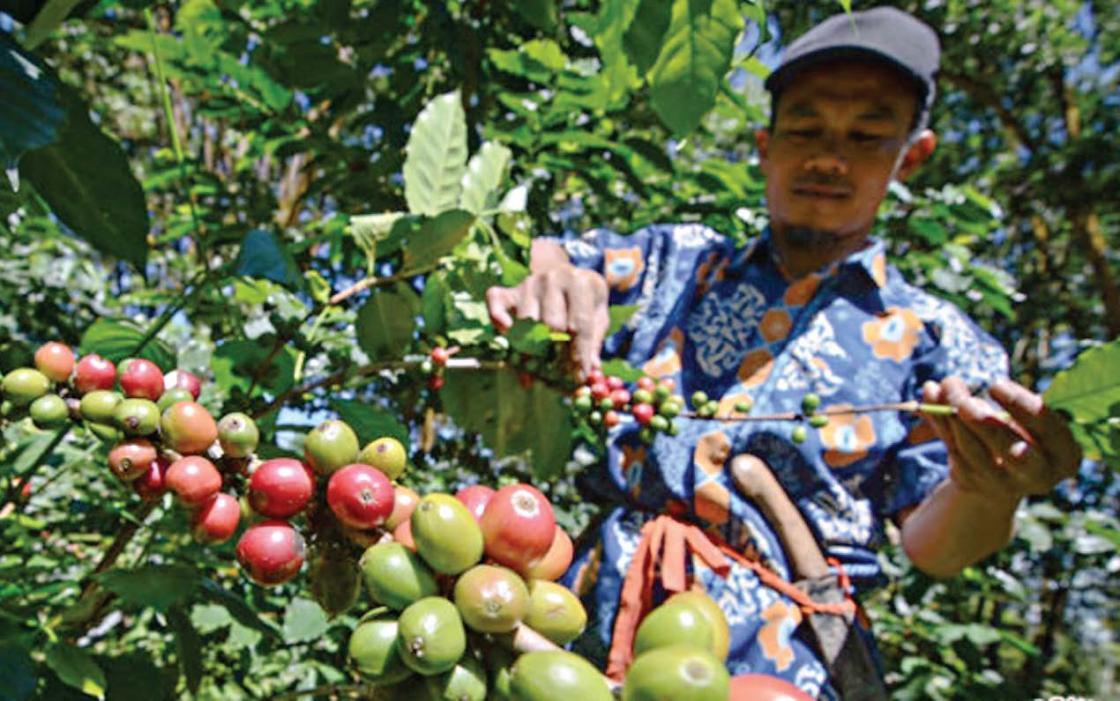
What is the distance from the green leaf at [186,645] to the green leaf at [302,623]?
80 centimetres

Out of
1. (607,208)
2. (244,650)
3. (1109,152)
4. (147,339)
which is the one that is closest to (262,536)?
(147,339)

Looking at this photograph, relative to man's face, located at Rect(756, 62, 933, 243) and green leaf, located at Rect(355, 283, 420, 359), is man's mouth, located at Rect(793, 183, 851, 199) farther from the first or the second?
green leaf, located at Rect(355, 283, 420, 359)

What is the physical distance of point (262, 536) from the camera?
1.72 ft

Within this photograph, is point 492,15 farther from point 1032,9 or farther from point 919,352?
point 1032,9

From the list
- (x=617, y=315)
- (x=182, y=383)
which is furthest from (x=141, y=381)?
(x=617, y=315)

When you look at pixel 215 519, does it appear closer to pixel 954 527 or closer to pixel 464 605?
pixel 464 605

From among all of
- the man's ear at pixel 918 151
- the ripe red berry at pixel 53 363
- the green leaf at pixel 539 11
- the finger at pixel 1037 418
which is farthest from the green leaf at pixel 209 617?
the man's ear at pixel 918 151

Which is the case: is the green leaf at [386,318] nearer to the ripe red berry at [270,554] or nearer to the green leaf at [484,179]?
the green leaf at [484,179]

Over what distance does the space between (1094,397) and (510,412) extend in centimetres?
86

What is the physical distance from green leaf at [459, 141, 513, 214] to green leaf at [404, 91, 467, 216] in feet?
0.14

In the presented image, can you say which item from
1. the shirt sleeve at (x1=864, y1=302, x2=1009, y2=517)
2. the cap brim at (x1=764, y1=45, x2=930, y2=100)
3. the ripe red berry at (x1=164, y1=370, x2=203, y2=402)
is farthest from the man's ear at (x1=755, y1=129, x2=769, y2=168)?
the ripe red berry at (x1=164, y1=370, x2=203, y2=402)

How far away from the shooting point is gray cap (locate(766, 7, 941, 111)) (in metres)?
1.72

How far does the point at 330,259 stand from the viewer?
221 cm

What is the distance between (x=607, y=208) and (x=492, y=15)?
97 cm
